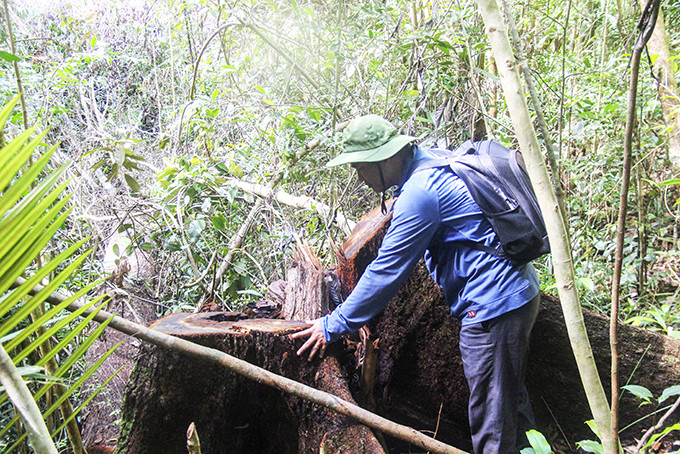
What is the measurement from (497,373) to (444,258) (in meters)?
0.65

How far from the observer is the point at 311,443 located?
211cm

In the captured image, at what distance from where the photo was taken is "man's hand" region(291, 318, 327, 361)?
2.19 meters

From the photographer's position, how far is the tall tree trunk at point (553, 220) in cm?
110

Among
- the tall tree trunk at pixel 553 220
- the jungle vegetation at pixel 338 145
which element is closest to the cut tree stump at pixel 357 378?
the jungle vegetation at pixel 338 145

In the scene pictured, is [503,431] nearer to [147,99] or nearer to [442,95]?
[442,95]

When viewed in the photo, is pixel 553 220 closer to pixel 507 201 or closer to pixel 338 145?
pixel 507 201

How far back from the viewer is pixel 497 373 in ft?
7.52

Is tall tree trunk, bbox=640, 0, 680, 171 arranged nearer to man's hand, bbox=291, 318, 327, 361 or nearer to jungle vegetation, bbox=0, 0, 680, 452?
jungle vegetation, bbox=0, 0, 680, 452

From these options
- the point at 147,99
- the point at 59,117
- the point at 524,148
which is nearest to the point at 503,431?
the point at 524,148

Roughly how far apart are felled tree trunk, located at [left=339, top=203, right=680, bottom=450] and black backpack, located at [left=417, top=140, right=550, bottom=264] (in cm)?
72

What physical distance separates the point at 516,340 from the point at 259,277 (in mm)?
2608

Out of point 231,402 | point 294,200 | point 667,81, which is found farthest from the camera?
point 294,200

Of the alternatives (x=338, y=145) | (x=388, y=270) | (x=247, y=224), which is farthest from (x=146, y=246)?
(x=388, y=270)

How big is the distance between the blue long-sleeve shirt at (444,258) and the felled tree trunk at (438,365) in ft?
1.76
